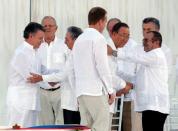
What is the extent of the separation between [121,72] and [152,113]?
0.71 m

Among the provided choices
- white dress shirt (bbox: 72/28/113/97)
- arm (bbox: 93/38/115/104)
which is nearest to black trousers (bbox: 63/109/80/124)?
white dress shirt (bbox: 72/28/113/97)

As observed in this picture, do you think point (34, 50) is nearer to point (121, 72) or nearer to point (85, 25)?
point (121, 72)

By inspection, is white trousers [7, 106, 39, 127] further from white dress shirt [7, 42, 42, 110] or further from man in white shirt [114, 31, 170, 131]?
man in white shirt [114, 31, 170, 131]

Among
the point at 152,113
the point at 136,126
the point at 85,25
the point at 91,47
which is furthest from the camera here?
the point at 85,25

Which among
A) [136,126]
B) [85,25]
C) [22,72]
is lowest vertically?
[136,126]

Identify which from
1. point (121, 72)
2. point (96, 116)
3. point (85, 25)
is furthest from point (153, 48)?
point (85, 25)

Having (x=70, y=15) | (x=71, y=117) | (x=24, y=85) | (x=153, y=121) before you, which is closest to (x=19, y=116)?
(x=24, y=85)

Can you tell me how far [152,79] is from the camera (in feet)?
28.5

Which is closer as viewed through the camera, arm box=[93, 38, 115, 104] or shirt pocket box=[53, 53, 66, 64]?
arm box=[93, 38, 115, 104]

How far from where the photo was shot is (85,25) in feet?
35.2

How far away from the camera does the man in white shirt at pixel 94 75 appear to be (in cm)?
786

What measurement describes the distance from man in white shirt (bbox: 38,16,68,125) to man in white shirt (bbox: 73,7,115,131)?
4.83 ft

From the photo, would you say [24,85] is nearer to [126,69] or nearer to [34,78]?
[34,78]

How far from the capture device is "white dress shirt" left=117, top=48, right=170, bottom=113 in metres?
8.62
